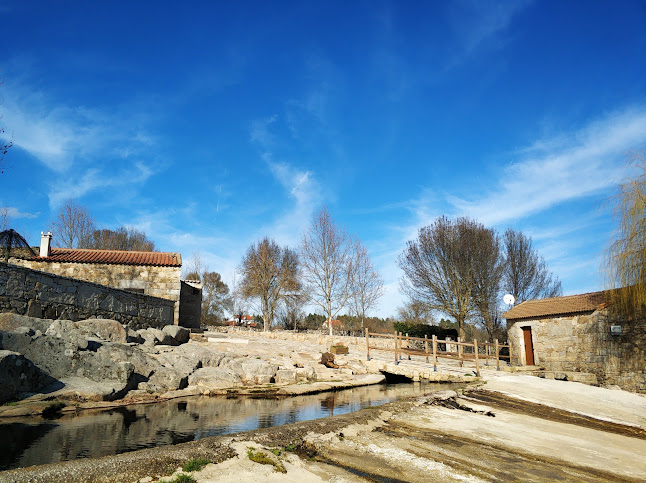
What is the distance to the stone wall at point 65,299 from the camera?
35.0 feet

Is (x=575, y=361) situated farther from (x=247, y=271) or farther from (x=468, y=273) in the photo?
(x=247, y=271)

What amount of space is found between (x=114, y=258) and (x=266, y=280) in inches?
694

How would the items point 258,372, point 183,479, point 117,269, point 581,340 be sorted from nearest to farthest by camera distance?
point 183,479 < point 258,372 < point 581,340 < point 117,269

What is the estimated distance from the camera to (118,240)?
1468 inches

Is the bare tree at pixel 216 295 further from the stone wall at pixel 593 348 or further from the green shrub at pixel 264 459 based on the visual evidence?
the green shrub at pixel 264 459

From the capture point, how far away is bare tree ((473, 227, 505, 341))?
27156mm

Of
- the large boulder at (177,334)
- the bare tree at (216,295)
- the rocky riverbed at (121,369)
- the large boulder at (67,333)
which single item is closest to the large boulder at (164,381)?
the rocky riverbed at (121,369)

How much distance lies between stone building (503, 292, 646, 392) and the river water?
10.8 m

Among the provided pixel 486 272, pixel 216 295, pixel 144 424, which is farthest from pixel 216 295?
pixel 144 424

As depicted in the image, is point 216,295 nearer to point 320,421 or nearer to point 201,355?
point 201,355

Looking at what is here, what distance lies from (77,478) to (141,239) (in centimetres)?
3890

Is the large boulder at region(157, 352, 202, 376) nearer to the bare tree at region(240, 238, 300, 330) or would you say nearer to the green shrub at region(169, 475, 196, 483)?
the green shrub at region(169, 475, 196, 483)

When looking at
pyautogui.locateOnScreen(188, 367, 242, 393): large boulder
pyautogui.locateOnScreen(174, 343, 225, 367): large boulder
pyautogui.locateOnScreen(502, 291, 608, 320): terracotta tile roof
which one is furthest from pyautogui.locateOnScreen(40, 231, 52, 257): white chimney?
pyautogui.locateOnScreen(502, 291, 608, 320): terracotta tile roof

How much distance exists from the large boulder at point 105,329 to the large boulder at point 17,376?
10.0 feet
